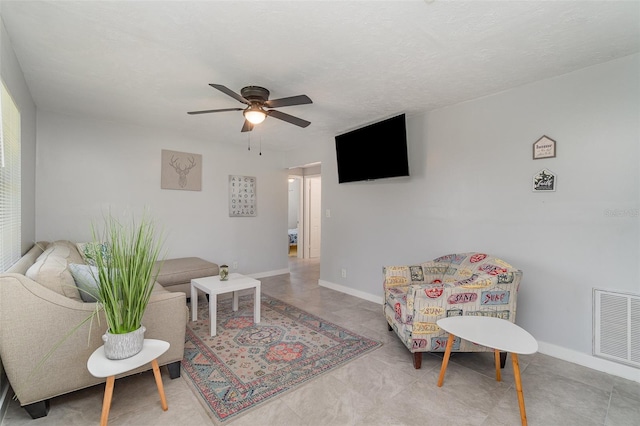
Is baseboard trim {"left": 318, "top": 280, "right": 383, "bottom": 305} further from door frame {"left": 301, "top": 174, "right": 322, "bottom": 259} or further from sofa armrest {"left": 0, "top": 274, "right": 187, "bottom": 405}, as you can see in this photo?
sofa armrest {"left": 0, "top": 274, "right": 187, "bottom": 405}

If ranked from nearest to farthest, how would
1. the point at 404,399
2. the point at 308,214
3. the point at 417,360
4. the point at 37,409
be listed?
the point at 37,409 → the point at 404,399 → the point at 417,360 → the point at 308,214

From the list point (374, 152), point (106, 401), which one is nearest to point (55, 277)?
point (106, 401)

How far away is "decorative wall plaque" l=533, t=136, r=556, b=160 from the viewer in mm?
2492

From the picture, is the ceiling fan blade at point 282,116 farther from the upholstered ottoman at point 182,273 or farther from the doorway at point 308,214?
the doorway at point 308,214

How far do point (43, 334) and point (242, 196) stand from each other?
3.58 m

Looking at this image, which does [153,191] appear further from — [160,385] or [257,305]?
[160,385]

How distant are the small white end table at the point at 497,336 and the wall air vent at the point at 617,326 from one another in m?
0.90

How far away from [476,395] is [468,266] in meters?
1.08

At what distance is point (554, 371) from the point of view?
2275 millimetres

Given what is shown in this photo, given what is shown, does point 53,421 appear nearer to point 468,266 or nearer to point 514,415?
point 514,415

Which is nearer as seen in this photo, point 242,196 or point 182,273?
point 182,273

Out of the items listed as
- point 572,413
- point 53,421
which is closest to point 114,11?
point 53,421

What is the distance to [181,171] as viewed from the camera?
4395mm

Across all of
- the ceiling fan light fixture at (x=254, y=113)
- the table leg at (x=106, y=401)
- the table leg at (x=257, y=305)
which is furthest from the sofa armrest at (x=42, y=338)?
the ceiling fan light fixture at (x=254, y=113)
